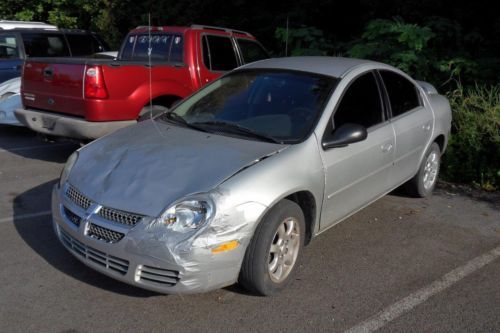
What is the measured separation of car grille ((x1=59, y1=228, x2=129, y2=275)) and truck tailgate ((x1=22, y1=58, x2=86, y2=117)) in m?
3.03

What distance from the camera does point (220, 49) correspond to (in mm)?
8008

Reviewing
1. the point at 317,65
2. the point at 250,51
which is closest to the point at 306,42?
Answer: the point at 250,51

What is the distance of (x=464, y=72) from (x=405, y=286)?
5536 mm

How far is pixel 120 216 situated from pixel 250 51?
5.70 meters

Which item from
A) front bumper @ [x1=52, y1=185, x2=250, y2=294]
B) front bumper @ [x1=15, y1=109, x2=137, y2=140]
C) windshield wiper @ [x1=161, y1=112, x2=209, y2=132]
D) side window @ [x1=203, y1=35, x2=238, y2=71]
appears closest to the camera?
front bumper @ [x1=52, y1=185, x2=250, y2=294]

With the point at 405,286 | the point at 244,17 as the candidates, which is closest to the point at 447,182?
the point at 405,286

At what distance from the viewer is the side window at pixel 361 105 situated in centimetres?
449

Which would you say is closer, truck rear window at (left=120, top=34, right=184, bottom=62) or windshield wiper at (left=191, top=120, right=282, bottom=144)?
windshield wiper at (left=191, top=120, right=282, bottom=144)

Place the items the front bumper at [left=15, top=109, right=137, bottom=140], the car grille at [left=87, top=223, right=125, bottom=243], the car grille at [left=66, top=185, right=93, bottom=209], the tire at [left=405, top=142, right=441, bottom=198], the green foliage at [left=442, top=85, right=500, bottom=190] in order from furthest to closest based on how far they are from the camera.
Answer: the green foliage at [left=442, top=85, right=500, bottom=190] → the front bumper at [left=15, top=109, right=137, bottom=140] → the tire at [left=405, top=142, right=441, bottom=198] → the car grille at [left=66, top=185, right=93, bottom=209] → the car grille at [left=87, top=223, right=125, bottom=243]

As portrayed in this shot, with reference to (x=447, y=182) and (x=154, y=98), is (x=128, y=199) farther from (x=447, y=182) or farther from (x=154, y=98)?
(x=447, y=182)

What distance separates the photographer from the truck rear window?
769cm

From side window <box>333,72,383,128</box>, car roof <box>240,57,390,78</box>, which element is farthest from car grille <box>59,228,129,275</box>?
car roof <box>240,57,390,78</box>

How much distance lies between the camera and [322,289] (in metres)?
3.90

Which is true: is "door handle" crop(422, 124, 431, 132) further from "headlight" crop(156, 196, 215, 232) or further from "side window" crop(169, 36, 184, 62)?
"side window" crop(169, 36, 184, 62)
